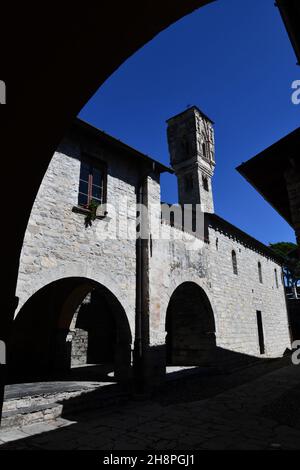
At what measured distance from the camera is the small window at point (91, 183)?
291 inches

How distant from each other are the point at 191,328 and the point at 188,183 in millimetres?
11020

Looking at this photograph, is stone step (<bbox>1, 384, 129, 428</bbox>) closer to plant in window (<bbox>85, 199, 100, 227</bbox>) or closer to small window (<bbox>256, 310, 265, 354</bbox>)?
plant in window (<bbox>85, 199, 100, 227</bbox>)

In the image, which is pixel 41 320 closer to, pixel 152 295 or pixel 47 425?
pixel 152 295

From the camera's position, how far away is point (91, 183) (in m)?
7.59

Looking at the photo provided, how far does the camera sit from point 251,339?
12.9 metres

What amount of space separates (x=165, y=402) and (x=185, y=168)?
15.4m

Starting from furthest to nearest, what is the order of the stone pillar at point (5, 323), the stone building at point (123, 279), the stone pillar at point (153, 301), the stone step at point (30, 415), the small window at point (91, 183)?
the stone pillar at point (153, 301), the small window at point (91, 183), the stone building at point (123, 279), the stone step at point (30, 415), the stone pillar at point (5, 323)

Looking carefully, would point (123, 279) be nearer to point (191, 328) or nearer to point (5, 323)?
point (191, 328)

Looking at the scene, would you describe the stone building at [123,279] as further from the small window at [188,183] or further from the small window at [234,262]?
the small window at [188,183]

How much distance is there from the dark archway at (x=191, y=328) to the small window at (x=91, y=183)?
4483 millimetres

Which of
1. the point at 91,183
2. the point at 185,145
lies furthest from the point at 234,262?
the point at 185,145

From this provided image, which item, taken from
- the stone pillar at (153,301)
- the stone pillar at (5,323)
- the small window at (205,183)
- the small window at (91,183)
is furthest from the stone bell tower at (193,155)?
the stone pillar at (5,323)

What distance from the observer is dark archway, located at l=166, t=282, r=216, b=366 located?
10422 millimetres
